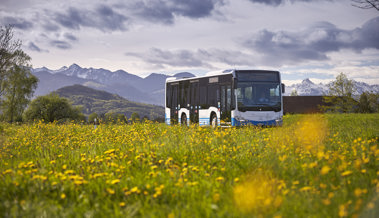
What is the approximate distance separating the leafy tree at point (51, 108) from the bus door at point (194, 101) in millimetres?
41964

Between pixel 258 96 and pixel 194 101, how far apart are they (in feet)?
15.7

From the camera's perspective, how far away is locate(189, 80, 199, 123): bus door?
20.0m

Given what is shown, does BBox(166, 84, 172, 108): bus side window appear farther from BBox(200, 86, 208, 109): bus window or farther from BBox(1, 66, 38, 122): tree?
BBox(1, 66, 38, 122): tree

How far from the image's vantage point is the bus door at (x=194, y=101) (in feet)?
65.6

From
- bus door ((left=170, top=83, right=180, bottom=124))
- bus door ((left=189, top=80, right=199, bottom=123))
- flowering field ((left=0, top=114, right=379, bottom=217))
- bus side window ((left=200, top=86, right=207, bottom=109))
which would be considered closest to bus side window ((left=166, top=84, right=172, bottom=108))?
bus door ((left=170, top=83, right=180, bottom=124))

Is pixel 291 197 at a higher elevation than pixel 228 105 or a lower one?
lower

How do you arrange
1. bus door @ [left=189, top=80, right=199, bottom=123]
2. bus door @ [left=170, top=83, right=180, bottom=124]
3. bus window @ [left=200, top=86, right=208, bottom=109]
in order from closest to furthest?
1. bus window @ [left=200, top=86, right=208, bottom=109]
2. bus door @ [left=189, top=80, right=199, bottom=123]
3. bus door @ [left=170, top=83, right=180, bottom=124]

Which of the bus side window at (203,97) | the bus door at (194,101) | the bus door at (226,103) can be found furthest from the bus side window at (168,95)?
the bus door at (226,103)

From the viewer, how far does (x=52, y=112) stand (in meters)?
59.6

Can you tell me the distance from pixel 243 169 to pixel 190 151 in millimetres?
1392

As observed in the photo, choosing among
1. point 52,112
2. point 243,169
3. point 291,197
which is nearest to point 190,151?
point 243,169

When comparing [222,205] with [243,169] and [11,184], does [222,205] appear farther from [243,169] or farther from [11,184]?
[11,184]

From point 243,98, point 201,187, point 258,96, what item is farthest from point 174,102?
point 201,187

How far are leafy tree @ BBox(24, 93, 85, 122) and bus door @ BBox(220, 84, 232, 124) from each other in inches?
1783
